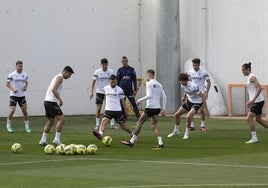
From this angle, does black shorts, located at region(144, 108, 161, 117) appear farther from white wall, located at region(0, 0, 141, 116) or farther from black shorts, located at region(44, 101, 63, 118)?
white wall, located at region(0, 0, 141, 116)

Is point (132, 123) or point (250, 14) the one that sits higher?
point (250, 14)

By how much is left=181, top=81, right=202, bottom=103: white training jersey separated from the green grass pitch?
1.15 m

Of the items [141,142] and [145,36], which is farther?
[145,36]

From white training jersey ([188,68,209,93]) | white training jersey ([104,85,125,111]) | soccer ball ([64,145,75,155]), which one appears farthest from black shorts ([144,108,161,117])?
white training jersey ([188,68,209,93])

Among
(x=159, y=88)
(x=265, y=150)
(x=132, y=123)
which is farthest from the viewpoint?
(x=132, y=123)

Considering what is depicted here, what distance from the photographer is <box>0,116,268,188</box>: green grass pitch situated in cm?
1792

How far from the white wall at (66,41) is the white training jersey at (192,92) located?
1091 cm

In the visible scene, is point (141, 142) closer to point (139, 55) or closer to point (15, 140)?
point (15, 140)

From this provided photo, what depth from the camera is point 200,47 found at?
134 feet

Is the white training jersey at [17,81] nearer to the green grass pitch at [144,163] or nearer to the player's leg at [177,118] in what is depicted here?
the green grass pitch at [144,163]

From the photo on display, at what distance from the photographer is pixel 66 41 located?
131 ft

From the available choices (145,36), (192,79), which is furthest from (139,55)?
(192,79)

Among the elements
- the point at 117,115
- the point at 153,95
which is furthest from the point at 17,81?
the point at 153,95

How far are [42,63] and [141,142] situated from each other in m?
12.7
